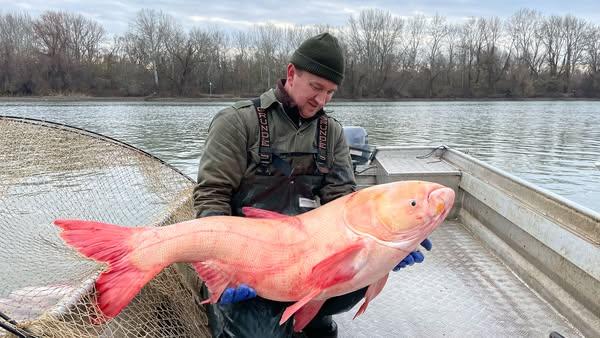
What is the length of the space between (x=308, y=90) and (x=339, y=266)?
110 centimetres

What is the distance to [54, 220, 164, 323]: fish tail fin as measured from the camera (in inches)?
70.6

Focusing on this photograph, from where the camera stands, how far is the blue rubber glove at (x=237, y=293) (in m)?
2.02

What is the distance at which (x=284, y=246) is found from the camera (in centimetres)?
202

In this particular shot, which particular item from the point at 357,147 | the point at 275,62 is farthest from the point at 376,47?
the point at 357,147

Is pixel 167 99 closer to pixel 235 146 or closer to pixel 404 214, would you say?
pixel 235 146

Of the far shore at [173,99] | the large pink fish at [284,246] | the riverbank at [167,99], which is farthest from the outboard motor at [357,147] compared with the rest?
the riverbank at [167,99]

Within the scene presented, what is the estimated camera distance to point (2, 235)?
3338 millimetres

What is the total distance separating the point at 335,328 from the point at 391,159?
408 centimetres

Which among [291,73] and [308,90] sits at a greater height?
[291,73]

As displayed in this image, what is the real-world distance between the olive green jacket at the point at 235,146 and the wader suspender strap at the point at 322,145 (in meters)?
0.03

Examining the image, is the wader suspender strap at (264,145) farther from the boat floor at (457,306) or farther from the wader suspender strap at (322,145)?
the boat floor at (457,306)

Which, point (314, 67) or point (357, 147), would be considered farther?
point (357, 147)

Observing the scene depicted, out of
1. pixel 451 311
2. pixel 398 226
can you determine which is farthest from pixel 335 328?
pixel 398 226

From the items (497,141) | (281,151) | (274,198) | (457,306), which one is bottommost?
(497,141)
